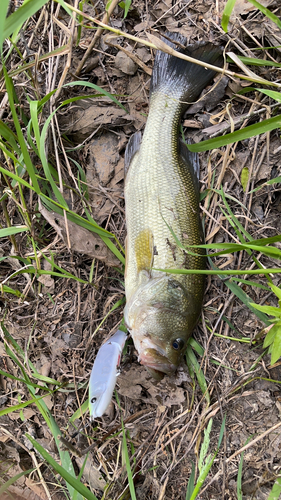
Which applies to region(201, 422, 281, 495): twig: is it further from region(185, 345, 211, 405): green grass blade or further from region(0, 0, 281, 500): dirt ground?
region(185, 345, 211, 405): green grass blade

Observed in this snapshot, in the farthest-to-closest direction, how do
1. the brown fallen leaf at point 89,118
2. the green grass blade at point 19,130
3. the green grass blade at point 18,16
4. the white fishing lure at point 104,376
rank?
the brown fallen leaf at point 89,118 < the white fishing lure at point 104,376 < the green grass blade at point 19,130 < the green grass blade at point 18,16

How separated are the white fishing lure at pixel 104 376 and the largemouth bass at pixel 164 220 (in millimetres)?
273

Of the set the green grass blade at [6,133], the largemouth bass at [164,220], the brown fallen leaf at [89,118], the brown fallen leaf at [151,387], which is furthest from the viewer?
the brown fallen leaf at [89,118]

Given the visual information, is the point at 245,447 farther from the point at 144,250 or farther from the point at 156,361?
the point at 144,250

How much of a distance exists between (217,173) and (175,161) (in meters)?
0.39

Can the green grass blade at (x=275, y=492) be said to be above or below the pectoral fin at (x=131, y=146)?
below

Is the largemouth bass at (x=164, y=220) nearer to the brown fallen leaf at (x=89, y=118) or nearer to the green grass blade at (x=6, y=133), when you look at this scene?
the brown fallen leaf at (x=89, y=118)

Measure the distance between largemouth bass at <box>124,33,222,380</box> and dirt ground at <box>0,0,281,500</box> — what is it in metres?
0.18

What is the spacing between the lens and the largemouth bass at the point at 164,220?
263cm

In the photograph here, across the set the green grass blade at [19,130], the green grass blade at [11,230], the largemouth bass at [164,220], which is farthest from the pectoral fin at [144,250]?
the green grass blade at [11,230]

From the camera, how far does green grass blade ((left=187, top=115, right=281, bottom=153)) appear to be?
91.4 inches

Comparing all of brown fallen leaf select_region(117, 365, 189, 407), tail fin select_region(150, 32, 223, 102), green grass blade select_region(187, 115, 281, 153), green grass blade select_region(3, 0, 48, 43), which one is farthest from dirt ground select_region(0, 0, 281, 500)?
green grass blade select_region(3, 0, 48, 43)

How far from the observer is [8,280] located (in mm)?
3258

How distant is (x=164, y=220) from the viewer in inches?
104
